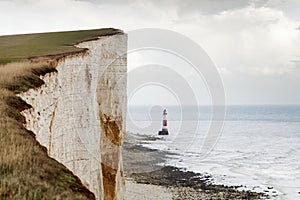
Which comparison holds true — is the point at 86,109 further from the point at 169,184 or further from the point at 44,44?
the point at 169,184

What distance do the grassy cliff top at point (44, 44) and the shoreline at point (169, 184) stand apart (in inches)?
399

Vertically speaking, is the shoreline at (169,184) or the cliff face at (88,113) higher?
the cliff face at (88,113)

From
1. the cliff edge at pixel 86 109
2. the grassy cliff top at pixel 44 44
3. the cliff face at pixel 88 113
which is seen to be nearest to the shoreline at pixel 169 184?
the cliff face at pixel 88 113

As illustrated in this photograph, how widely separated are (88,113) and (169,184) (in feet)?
55.7

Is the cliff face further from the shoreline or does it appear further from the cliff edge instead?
the shoreline

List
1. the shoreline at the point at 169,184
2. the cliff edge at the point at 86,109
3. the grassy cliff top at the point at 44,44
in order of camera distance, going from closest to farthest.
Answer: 1. the cliff edge at the point at 86,109
2. the grassy cliff top at the point at 44,44
3. the shoreline at the point at 169,184

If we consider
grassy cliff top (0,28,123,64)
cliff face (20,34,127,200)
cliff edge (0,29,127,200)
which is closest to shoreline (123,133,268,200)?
cliff face (20,34,127,200)

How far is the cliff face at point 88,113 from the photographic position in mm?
9812

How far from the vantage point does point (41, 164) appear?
5.00 metres

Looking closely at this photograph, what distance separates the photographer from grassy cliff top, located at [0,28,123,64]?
43.0 feet

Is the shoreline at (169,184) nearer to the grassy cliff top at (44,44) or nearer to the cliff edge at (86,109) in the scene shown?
the cliff edge at (86,109)

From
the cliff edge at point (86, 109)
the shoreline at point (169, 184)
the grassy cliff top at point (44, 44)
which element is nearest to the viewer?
the cliff edge at point (86, 109)

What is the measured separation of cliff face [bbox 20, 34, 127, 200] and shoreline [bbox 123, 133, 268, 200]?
27.9ft

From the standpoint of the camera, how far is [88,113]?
12.7 m
